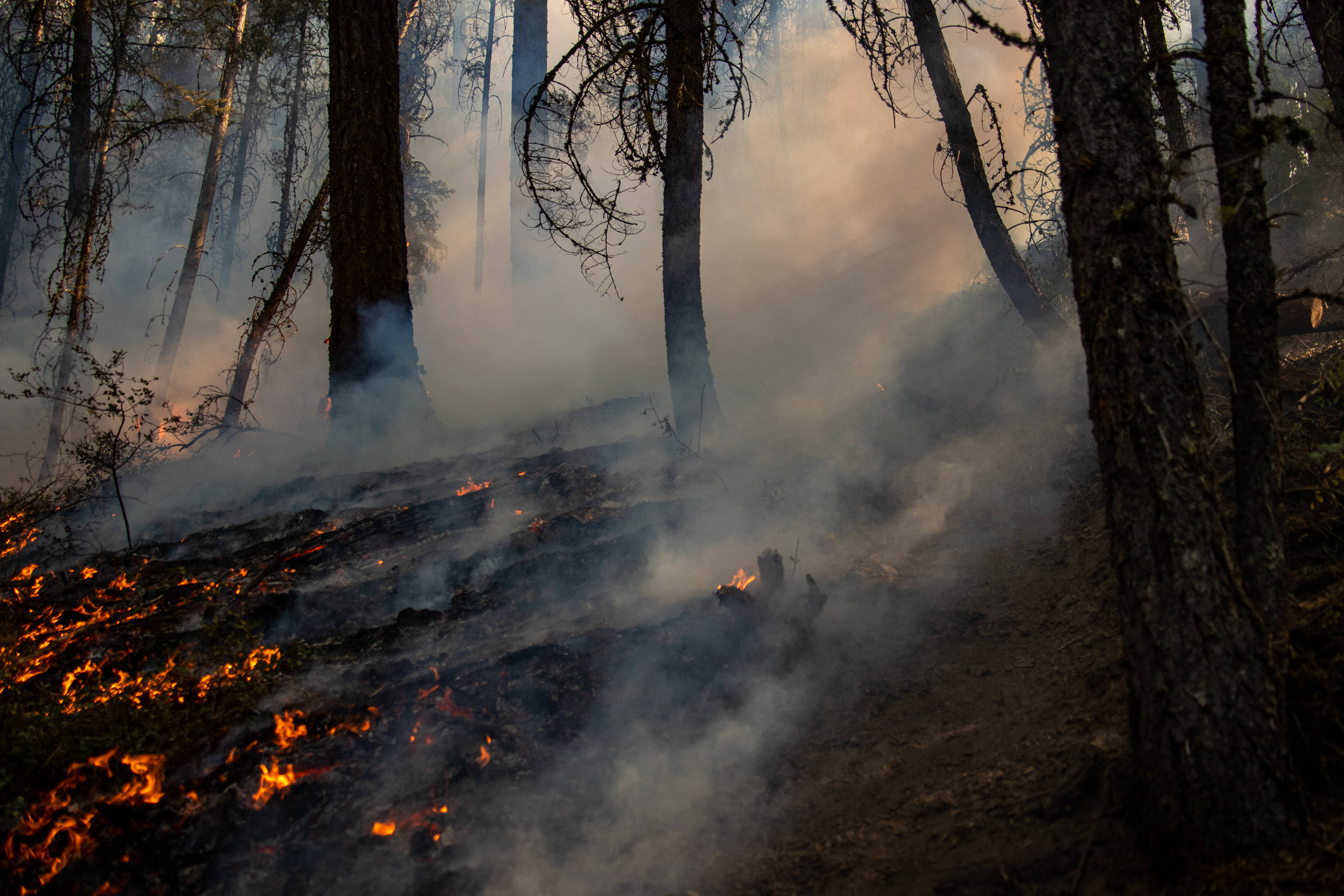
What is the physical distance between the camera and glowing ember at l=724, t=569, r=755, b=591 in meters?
5.40

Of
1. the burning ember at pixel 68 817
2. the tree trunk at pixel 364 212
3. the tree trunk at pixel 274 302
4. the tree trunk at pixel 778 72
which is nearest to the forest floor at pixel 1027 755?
the burning ember at pixel 68 817

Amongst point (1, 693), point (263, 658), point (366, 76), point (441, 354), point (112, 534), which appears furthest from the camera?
point (441, 354)

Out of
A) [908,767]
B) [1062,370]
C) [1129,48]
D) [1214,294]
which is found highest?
[1129,48]

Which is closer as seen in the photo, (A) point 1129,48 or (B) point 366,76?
(A) point 1129,48

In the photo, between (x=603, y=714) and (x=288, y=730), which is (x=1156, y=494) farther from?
(x=288, y=730)

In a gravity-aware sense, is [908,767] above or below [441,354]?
below

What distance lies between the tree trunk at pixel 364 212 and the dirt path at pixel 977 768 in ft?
20.9

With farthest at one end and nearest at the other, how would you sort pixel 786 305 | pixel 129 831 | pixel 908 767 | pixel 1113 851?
1. pixel 786 305
2. pixel 908 767
3. pixel 129 831
4. pixel 1113 851

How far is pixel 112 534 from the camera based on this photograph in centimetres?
703

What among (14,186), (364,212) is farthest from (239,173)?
(364,212)

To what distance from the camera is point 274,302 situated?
9258 millimetres

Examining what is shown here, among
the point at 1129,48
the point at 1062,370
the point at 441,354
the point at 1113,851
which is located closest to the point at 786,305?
the point at 1062,370

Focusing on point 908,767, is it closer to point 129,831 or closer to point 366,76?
point 129,831

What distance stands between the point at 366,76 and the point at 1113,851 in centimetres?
909
